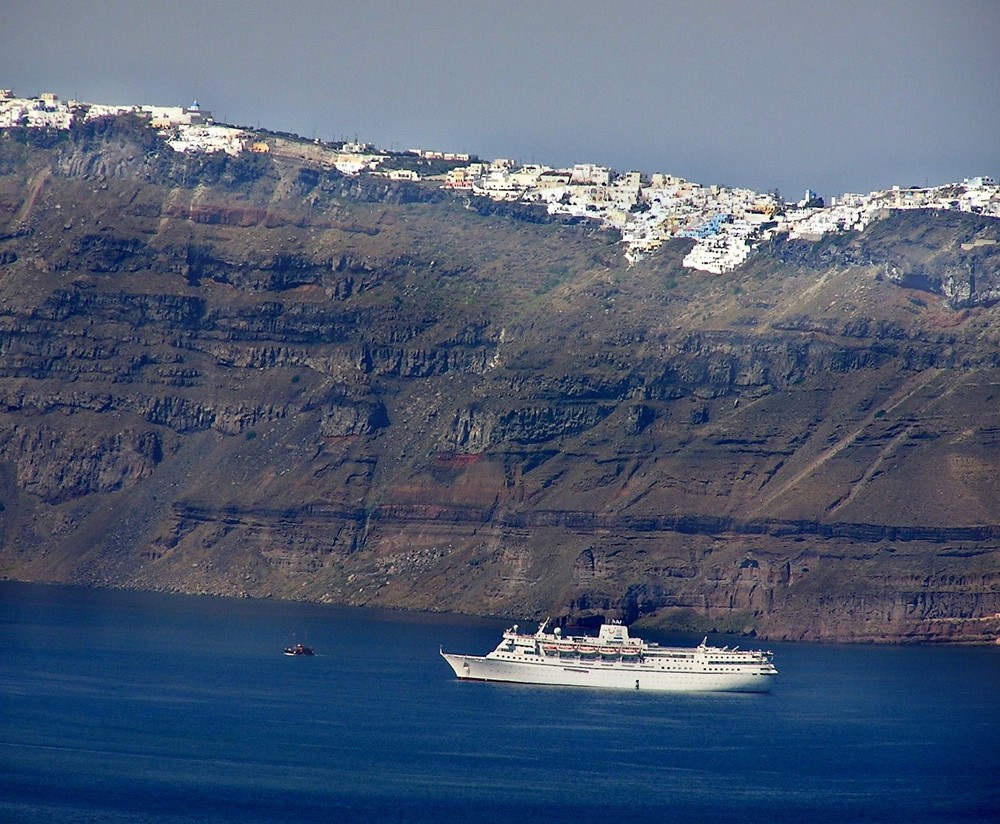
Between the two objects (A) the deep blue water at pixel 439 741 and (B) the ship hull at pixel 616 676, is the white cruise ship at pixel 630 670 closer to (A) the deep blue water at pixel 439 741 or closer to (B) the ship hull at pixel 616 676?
(B) the ship hull at pixel 616 676

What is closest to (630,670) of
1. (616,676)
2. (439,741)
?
(616,676)

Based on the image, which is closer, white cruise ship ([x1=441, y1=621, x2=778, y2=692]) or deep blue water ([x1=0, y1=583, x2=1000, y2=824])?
deep blue water ([x1=0, y1=583, x2=1000, y2=824])

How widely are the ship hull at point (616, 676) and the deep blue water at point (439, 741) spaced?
1938 mm

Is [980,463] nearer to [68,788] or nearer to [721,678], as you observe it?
[721,678]

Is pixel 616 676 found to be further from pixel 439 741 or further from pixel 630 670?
pixel 439 741

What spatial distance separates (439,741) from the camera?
129m

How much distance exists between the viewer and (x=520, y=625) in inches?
7707

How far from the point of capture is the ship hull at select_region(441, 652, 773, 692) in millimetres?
157625

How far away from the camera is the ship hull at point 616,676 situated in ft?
517

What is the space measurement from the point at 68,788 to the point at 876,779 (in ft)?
116

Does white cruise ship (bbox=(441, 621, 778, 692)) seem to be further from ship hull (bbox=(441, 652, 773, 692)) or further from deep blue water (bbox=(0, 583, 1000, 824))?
deep blue water (bbox=(0, 583, 1000, 824))

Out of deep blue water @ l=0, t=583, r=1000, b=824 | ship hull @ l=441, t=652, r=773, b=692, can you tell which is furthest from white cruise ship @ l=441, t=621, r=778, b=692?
deep blue water @ l=0, t=583, r=1000, b=824

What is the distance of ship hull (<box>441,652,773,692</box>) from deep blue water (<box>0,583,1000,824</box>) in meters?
1.94

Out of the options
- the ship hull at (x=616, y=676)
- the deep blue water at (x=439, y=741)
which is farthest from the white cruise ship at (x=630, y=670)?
the deep blue water at (x=439, y=741)
